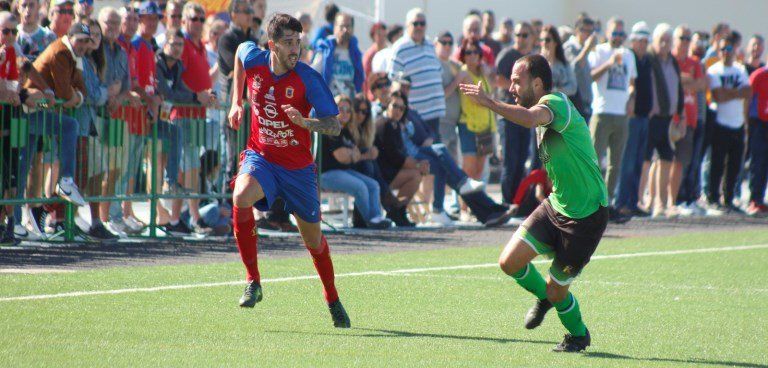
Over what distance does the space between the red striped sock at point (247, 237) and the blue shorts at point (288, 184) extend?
0.17 meters

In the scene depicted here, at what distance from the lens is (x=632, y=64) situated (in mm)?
17516

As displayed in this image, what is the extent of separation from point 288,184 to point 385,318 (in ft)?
3.50

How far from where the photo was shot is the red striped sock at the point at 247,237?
8672 mm

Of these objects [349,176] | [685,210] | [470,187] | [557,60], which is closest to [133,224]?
[349,176]

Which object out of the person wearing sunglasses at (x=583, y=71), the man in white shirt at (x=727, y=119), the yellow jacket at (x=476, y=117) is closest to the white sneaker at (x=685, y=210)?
the man in white shirt at (x=727, y=119)

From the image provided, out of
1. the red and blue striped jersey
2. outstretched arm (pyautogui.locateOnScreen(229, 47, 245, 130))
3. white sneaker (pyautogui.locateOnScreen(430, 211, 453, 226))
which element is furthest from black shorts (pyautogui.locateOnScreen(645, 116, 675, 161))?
the red and blue striped jersey

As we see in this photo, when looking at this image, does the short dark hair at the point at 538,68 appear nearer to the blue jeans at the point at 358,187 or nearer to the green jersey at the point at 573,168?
the green jersey at the point at 573,168

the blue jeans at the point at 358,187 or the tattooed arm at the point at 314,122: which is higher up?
the tattooed arm at the point at 314,122

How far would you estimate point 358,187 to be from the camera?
1517cm

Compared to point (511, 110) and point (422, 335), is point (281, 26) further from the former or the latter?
point (422, 335)

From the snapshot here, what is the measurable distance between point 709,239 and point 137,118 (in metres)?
6.40

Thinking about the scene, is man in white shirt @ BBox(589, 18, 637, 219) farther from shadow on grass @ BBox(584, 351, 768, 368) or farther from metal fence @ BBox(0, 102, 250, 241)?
shadow on grass @ BBox(584, 351, 768, 368)

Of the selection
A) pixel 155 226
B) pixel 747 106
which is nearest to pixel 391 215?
pixel 155 226

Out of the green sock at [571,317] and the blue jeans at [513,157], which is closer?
the green sock at [571,317]
